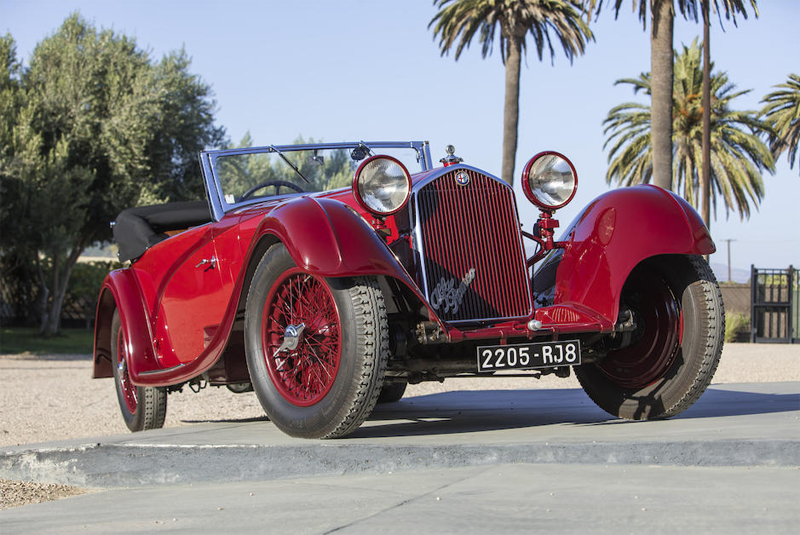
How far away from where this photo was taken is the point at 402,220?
14.7ft

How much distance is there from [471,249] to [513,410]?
1.72 meters

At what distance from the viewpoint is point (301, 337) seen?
4.12m

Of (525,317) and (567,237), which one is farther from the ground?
(567,237)

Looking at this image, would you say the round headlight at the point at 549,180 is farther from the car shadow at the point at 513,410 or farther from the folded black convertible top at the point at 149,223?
the folded black convertible top at the point at 149,223

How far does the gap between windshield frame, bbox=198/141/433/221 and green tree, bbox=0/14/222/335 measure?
17.8 metres

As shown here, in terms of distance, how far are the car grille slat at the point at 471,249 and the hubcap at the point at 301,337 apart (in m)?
0.56

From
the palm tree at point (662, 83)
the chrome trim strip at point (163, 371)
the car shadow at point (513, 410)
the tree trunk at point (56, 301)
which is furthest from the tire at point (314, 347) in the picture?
the tree trunk at point (56, 301)

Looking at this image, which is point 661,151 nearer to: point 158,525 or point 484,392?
point 484,392

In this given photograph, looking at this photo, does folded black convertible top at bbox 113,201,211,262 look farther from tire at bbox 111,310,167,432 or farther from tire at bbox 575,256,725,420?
tire at bbox 575,256,725,420

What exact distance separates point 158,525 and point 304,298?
4.92 feet

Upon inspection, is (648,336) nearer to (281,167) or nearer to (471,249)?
(471,249)

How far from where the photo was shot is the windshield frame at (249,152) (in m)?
5.77

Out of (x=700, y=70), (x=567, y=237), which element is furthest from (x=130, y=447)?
(x=700, y=70)

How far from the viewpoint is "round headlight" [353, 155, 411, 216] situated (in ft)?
14.1
